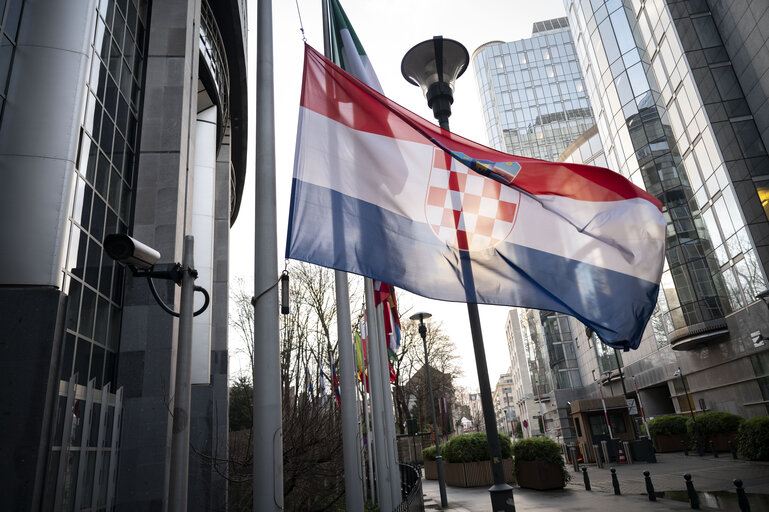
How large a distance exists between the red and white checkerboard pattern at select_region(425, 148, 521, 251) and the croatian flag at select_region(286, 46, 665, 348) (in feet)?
0.04

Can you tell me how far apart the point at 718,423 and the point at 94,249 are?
3031 cm

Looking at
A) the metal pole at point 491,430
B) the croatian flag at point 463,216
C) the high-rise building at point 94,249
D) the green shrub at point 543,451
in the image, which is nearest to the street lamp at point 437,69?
the croatian flag at point 463,216

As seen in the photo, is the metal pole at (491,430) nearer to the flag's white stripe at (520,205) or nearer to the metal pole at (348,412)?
the flag's white stripe at (520,205)

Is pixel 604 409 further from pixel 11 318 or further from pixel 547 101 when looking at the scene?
pixel 547 101

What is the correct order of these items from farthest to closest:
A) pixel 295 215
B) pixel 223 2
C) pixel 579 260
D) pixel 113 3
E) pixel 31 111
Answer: pixel 223 2 < pixel 113 3 < pixel 31 111 < pixel 579 260 < pixel 295 215

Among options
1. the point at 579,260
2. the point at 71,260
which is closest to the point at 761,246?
the point at 579,260

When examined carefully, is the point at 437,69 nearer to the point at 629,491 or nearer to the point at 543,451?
the point at 629,491

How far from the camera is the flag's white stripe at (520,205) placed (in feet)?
19.7

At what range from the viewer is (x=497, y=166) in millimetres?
6758

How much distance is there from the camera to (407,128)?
6.64 m

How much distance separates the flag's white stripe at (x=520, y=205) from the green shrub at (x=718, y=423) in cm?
2650

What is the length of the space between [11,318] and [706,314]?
119 ft

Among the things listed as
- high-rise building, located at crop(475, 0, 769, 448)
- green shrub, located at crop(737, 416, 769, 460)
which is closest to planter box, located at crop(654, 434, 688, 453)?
high-rise building, located at crop(475, 0, 769, 448)

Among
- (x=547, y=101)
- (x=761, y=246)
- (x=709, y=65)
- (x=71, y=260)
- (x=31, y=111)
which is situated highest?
(x=547, y=101)
